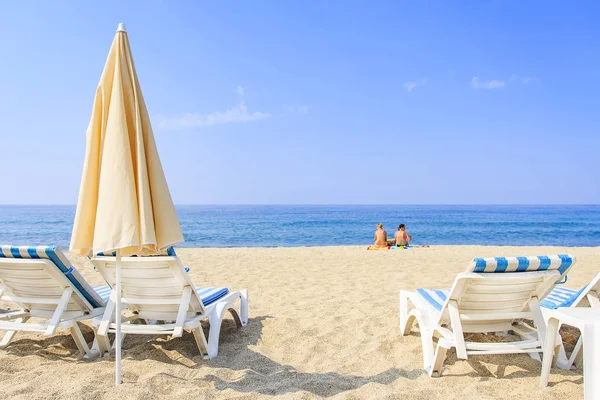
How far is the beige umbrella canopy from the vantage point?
2934 millimetres

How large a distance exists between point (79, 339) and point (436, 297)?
320cm

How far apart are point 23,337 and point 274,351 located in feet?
8.27

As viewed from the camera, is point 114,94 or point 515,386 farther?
point 515,386

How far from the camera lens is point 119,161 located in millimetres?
2984

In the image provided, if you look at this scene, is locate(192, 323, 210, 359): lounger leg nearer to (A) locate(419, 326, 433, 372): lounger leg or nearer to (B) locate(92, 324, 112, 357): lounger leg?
(B) locate(92, 324, 112, 357): lounger leg

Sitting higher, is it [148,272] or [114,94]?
[114,94]

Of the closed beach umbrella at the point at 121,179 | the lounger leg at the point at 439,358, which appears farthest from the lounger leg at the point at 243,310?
the lounger leg at the point at 439,358

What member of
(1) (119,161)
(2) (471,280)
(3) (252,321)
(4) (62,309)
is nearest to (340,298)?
(3) (252,321)

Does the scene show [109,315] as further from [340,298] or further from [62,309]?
[340,298]

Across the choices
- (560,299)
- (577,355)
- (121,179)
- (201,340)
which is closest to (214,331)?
(201,340)

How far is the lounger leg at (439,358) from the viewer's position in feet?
11.2

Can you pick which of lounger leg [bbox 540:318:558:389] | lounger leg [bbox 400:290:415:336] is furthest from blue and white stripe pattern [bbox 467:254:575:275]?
lounger leg [bbox 400:290:415:336]

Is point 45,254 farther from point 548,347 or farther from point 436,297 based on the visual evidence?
point 548,347

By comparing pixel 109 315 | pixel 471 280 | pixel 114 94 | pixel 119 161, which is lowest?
pixel 109 315
